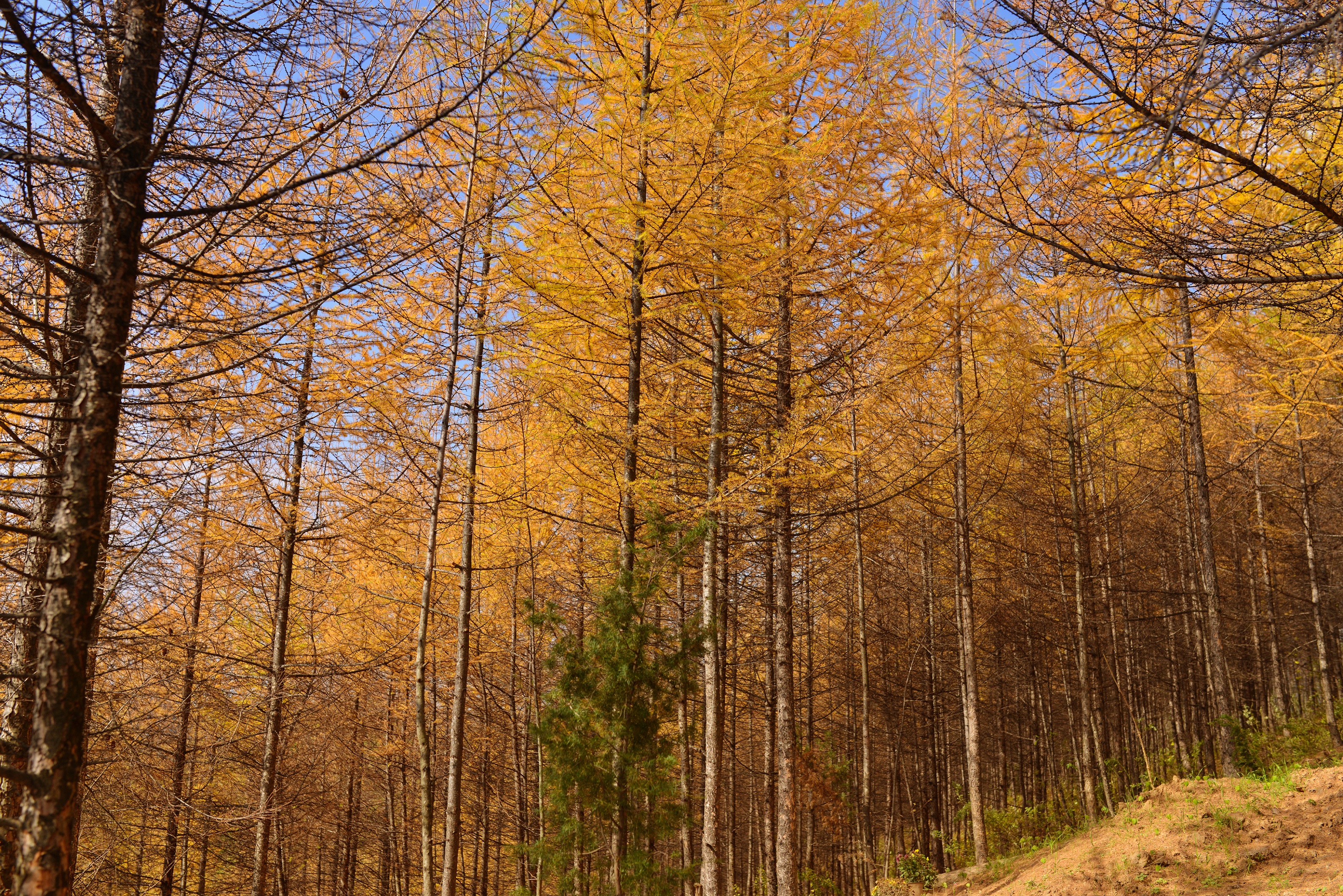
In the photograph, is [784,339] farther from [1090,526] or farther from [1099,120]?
[1090,526]

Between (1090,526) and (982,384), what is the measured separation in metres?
3.14

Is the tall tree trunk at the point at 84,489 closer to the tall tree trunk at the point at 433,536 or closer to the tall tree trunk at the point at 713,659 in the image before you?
the tall tree trunk at the point at 433,536

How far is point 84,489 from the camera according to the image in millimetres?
2943

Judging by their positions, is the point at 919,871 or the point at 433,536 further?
the point at 919,871

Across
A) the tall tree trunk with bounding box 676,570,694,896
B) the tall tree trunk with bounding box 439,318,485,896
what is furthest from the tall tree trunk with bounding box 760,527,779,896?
the tall tree trunk with bounding box 439,318,485,896

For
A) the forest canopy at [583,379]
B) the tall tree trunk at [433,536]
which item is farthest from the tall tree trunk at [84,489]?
the tall tree trunk at [433,536]

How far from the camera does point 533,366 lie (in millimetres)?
7879

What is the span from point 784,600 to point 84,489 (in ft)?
22.1

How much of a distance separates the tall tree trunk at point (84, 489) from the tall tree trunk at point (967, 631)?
901 centimetres

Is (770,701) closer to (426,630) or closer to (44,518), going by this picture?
(426,630)

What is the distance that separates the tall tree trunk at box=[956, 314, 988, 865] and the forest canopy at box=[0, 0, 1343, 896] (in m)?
0.07

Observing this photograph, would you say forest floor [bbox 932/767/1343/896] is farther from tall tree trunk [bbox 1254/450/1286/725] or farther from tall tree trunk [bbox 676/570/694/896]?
tall tree trunk [bbox 1254/450/1286/725]

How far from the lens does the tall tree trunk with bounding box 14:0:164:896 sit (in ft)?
8.73

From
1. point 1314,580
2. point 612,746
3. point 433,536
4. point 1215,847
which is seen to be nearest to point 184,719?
point 433,536
